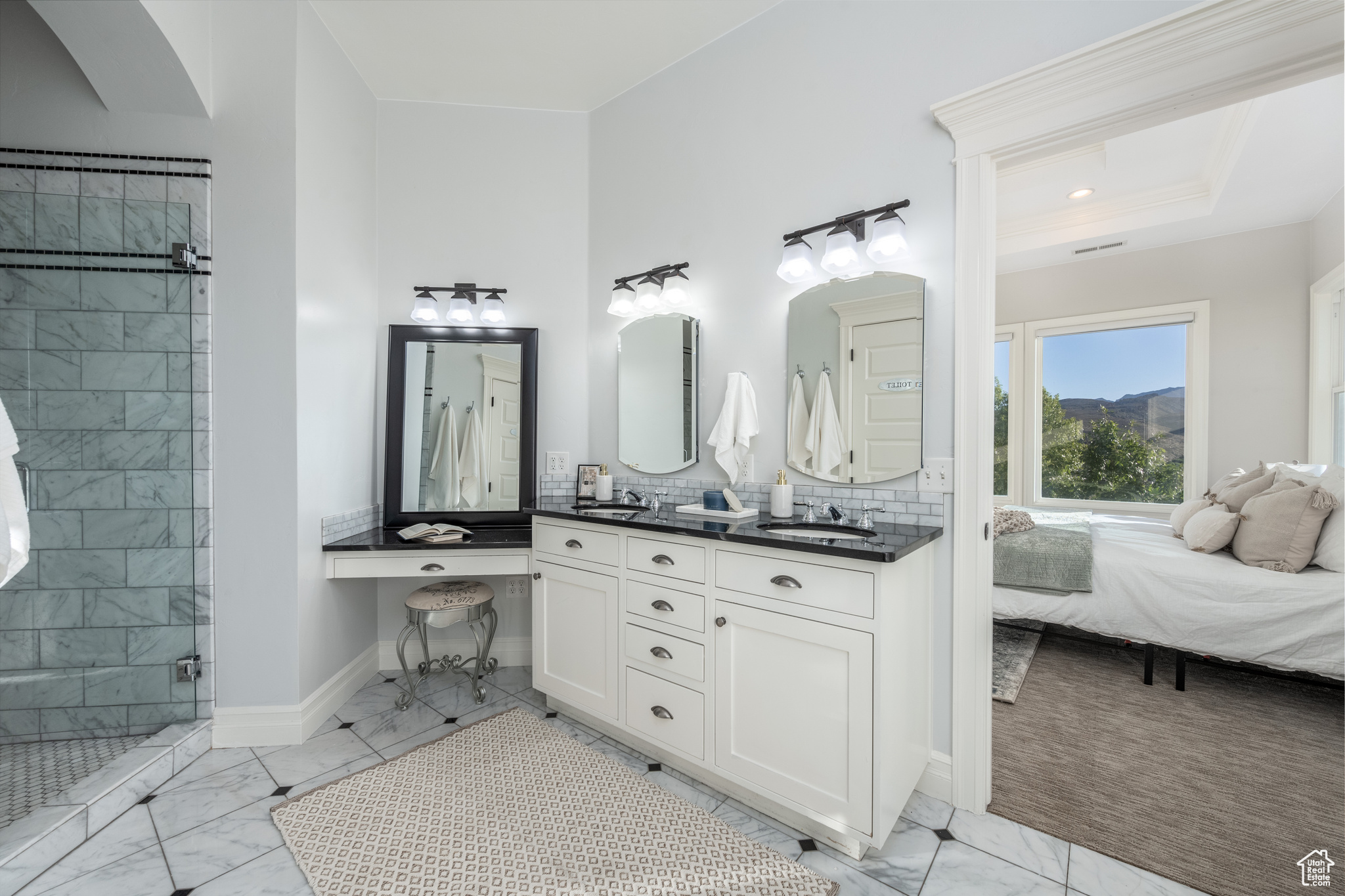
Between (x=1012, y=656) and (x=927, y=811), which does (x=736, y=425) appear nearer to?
(x=927, y=811)

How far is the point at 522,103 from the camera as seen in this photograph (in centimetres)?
295

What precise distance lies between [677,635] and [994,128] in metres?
1.95

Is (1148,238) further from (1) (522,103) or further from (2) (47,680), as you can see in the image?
(2) (47,680)

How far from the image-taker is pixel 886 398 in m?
Result: 2.03

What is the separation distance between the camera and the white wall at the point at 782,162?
1.89m

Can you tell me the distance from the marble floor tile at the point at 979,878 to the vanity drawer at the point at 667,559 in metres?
1.02

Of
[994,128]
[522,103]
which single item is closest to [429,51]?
[522,103]

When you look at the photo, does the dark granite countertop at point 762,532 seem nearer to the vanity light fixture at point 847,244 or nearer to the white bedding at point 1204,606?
the vanity light fixture at point 847,244

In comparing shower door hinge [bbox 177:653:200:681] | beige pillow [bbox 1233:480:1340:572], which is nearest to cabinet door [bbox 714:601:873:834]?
shower door hinge [bbox 177:653:200:681]

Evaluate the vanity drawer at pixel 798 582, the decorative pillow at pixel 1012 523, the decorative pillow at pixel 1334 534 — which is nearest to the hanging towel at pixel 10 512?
the vanity drawer at pixel 798 582

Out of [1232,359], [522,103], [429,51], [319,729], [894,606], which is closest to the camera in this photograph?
[894,606]

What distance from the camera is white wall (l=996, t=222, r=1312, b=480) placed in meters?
3.74

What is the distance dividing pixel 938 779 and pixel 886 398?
1.31 m

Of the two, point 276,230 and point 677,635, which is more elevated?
point 276,230
